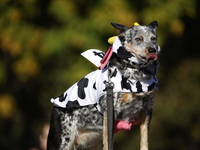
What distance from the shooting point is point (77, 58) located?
992cm

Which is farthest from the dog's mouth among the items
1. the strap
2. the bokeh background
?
the bokeh background

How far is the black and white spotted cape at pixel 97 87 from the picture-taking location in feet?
13.6

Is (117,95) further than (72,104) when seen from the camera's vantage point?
No

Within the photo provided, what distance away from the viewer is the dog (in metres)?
4.16

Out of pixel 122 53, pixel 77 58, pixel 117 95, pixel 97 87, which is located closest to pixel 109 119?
pixel 117 95

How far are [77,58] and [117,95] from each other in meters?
5.79

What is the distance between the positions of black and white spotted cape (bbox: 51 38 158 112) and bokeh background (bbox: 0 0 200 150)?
4362 millimetres

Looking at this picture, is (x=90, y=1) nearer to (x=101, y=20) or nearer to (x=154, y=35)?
(x=101, y=20)

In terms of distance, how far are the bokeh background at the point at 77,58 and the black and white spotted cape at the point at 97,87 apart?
436 cm

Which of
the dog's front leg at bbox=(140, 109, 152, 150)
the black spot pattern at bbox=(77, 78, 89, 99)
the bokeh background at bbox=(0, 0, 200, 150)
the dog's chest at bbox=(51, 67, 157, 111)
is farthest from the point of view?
the bokeh background at bbox=(0, 0, 200, 150)

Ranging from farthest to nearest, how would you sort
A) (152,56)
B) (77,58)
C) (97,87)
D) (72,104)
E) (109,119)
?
(77,58)
(72,104)
(97,87)
(109,119)
(152,56)

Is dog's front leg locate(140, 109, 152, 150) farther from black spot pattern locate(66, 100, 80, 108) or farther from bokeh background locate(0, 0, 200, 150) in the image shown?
bokeh background locate(0, 0, 200, 150)

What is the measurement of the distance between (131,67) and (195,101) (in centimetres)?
732

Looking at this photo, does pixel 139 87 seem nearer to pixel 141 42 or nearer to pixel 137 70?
pixel 137 70
